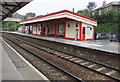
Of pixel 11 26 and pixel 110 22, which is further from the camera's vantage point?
pixel 11 26

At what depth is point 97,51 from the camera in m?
10.4

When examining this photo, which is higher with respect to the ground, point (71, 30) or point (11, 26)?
point (11, 26)

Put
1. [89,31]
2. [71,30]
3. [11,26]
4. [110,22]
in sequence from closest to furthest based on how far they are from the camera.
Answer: [71,30] < [89,31] < [110,22] < [11,26]

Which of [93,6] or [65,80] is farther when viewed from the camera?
[93,6]

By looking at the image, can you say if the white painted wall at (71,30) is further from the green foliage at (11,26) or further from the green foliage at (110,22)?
the green foliage at (11,26)

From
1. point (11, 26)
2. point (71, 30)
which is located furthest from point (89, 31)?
point (11, 26)

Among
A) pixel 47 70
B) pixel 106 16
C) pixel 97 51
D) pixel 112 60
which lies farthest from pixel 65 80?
pixel 106 16

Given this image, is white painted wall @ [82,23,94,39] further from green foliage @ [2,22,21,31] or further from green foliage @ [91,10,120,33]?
green foliage @ [2,22,21,31]

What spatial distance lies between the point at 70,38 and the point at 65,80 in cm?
1598

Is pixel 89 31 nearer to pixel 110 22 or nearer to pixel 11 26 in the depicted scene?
pixel 110 22

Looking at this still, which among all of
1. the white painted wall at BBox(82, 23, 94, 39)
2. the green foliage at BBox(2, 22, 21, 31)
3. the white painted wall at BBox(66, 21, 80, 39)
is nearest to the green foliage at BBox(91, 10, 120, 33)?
the white painted wall at BBox(82, 23, 94, 39)

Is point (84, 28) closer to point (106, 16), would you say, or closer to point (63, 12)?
point (63, 12)

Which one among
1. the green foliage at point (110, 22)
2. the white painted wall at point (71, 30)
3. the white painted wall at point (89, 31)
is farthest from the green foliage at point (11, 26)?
the white painted wall at point (89, 31)

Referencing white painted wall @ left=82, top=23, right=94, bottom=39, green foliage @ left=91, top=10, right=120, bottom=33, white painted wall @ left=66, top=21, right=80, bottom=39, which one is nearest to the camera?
white painted wall @ left=66, top=21, right=80, bottom=39
